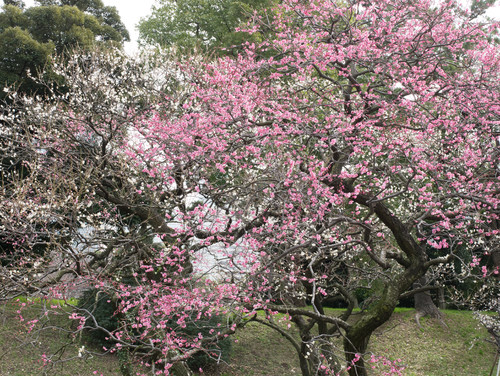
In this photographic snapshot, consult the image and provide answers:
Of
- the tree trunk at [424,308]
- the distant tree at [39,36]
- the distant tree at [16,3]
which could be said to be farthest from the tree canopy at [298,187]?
the distant tree at [16,3]

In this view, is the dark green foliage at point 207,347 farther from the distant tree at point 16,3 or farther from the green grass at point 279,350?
the distant tree at point 16,3

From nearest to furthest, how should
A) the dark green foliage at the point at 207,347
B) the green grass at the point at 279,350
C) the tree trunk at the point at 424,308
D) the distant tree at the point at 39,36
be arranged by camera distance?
the green grass at the point at 279,350 → the dark green foliage at the point at 207,347 → the distant tree at the point at 39,36 → the tree trunk at the point at 424,308

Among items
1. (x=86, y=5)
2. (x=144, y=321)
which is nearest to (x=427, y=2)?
(x=144, y=321)

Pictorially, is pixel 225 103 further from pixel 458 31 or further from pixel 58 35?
pixel 58 35

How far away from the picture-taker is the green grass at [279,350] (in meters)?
9.86

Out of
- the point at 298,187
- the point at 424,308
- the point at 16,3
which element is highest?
the point at 16,3

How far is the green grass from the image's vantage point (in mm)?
9859

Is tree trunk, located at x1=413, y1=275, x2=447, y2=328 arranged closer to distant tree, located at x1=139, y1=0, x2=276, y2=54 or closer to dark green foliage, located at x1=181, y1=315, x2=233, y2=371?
dark green foliage, located at x1=181, y1=315, x2=233, y2=371

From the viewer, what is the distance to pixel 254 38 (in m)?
16.6

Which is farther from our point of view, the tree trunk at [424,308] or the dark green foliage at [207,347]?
the tree trunk at [424,308]

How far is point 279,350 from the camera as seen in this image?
492 inches

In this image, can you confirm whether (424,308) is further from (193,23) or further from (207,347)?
(193,23)

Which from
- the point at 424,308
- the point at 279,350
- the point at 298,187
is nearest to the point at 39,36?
the point at 298,187

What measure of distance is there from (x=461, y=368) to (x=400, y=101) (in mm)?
8978
